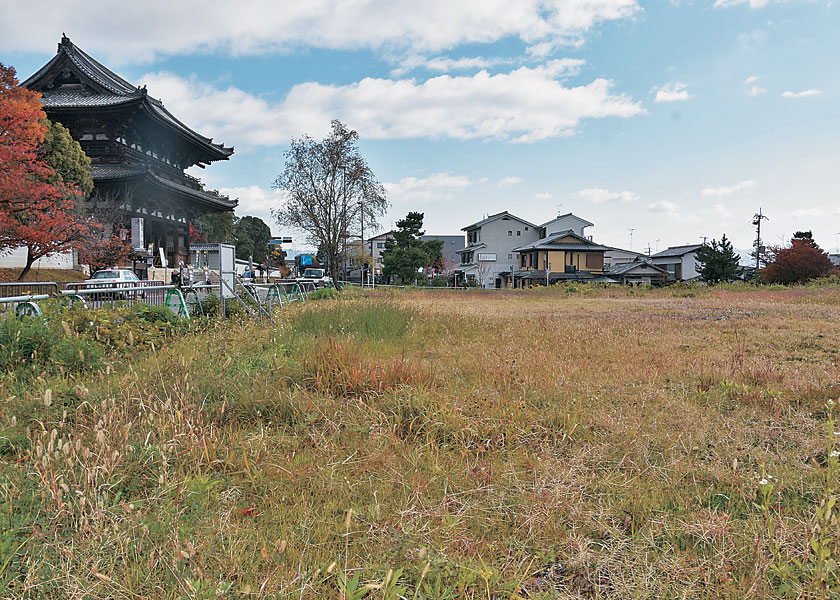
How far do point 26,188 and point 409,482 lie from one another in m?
16.9

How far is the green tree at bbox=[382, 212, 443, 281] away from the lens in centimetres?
4438

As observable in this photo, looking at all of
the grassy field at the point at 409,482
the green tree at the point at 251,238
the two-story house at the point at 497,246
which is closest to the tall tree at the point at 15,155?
the grassy field at the point at 409,482

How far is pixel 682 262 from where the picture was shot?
53469mm

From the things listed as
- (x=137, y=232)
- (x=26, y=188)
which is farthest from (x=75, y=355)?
(x=137, y=232)

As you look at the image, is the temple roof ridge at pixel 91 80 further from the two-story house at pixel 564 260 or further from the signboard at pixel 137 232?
the two-story house at pixel 564 260

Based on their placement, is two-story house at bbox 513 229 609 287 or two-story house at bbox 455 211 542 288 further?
two-story house at bbox 455 211 542 288

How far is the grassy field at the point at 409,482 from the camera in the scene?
172cm

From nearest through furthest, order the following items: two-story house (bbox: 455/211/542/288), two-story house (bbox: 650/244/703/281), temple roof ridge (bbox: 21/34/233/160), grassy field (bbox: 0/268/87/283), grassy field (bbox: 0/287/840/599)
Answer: grassy field (bbox: 0/287/840/599), grassy field (bbox: 0/268/87/283), temple roof ridge (bbox: 21/34/233/160), two-story house (bbox: 455/211/542/288), two-story house (bbox: 650/244/703/281)

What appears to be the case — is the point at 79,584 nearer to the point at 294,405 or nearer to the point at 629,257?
the point at 294,405

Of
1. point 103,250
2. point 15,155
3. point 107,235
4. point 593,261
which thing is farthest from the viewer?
point 593,261

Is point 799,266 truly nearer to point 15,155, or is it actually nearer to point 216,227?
point 15,155

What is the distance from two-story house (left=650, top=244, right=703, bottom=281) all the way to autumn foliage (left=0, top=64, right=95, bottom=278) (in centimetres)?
5277

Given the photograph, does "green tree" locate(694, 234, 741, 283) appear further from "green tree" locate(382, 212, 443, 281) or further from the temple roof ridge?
Answer: the temple roof ridge

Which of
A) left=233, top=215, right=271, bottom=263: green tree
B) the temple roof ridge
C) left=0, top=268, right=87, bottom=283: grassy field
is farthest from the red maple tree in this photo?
left=233, top=215, right=271, bottom=263: green tree
